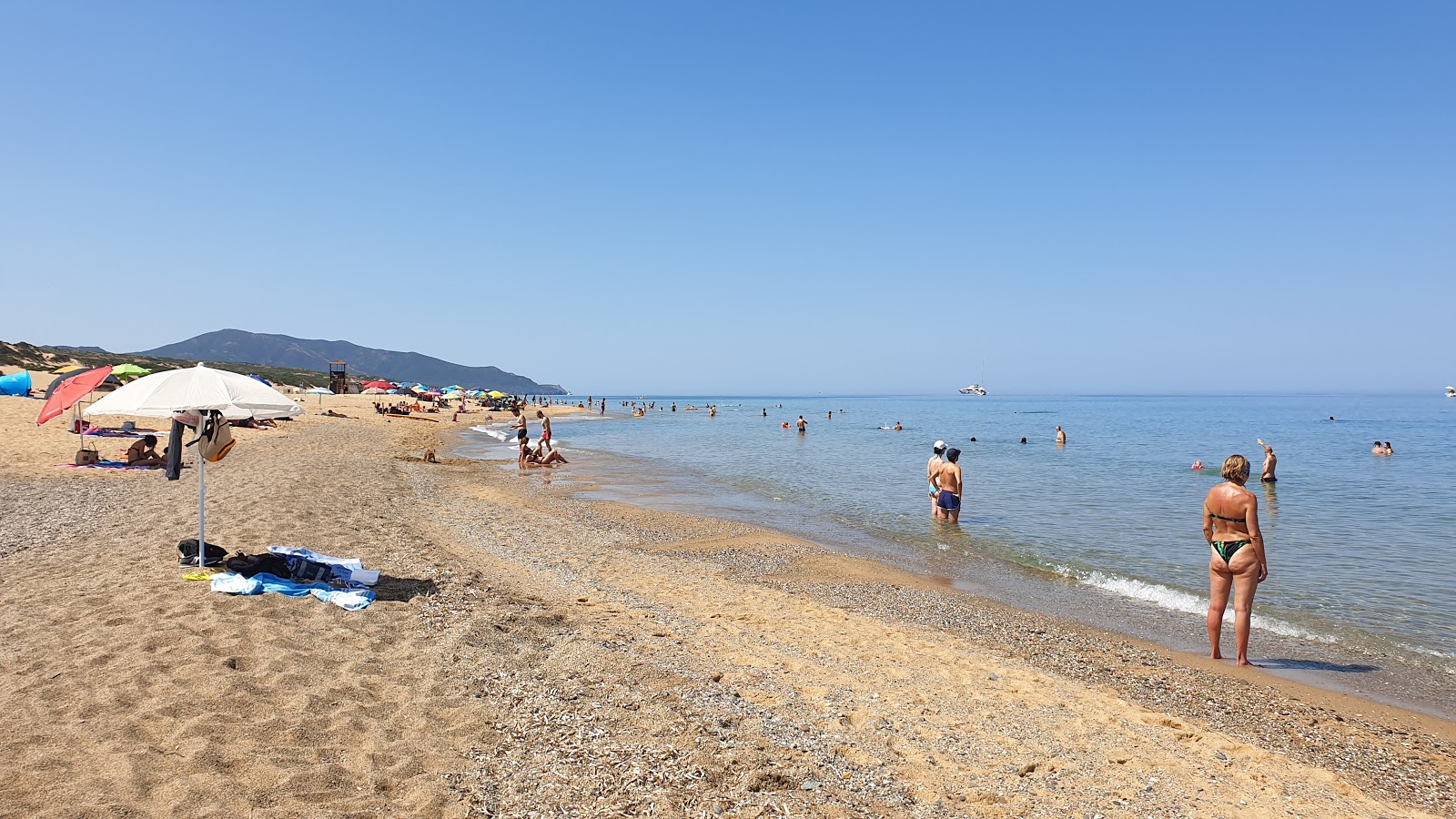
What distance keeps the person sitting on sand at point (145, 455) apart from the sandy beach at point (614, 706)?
8701 millimetres

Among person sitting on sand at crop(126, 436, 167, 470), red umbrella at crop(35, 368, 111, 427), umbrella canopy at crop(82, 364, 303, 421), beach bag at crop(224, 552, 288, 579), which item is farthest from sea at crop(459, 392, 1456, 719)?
red umbrella at crop(35, 368, 111, 427)

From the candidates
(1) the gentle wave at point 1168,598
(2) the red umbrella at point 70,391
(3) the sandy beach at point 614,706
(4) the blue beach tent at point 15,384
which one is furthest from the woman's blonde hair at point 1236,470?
(4) the blue beach tent at point 15,384

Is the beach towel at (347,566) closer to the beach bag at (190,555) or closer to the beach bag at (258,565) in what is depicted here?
the beach bag at (258,565)

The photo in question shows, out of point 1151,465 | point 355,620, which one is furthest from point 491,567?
point 1151,465

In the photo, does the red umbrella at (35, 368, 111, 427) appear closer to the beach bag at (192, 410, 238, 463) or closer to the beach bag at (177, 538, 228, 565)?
the beach bag at (177, 538, 228, 565)

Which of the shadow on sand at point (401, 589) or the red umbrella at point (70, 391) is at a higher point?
the red umbrella at point (70, 391)

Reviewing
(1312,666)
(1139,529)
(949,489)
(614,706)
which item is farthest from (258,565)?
(1139,529)

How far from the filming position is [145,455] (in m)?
17.6

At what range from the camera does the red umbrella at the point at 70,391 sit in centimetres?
1524

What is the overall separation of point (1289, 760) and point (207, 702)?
24.5ft

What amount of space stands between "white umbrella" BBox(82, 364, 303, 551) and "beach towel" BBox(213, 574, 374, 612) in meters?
0.70

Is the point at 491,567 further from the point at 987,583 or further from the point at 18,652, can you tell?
the point at 987,583

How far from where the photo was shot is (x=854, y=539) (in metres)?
13.9

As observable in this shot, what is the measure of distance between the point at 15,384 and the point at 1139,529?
144 ft
